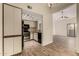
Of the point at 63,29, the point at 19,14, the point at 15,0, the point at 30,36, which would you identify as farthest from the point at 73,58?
the point at 63,29

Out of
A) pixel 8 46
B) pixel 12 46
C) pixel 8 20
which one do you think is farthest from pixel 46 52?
pixel 8 20

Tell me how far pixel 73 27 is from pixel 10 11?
10.0 m

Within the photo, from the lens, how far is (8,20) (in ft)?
11.1

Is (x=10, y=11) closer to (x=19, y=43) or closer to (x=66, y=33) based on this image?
(x=19, y=43)

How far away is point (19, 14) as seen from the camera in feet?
12.9

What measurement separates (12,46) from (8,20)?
976mm

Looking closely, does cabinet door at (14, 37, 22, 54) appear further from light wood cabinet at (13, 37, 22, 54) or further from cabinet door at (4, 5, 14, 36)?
cabinet door at (4, 5, 14, 36)

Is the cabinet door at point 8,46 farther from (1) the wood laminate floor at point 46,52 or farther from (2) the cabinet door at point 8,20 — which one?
(1) the wood laminate floor at point 46,52

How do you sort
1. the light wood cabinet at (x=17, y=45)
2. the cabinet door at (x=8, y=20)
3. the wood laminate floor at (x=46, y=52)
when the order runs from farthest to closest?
the wood laminate floor at (x=46, y=52) < the light wood cabinet at (x=17, y=45) < the cabinet door at (x=8, y=20)

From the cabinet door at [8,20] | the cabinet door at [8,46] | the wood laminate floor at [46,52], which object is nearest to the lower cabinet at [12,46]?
the cabinet door at [8,46]

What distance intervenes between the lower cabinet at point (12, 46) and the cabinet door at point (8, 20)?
0.89ft

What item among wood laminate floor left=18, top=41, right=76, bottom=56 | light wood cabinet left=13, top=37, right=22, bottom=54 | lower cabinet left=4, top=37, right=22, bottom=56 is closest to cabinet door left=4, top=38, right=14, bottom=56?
lower cabinet left=4, top=37, right=22, bottom=56

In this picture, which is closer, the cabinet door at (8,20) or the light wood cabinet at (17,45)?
the cabinet door at (8,20)

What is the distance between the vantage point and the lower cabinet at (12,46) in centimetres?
329
